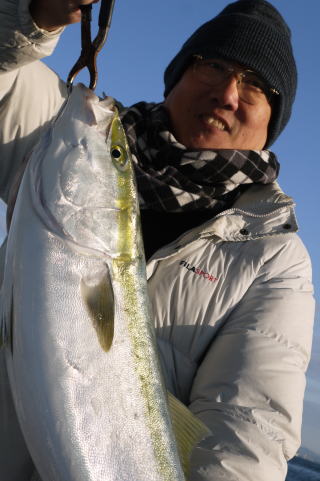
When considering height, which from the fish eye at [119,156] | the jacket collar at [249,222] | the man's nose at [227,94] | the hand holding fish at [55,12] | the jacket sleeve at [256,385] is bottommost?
the jacket sleeve at [256,385]

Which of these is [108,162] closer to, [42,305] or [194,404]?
[42,305]

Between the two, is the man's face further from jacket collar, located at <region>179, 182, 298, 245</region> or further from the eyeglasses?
jacket collar, located at <region>179, 182, 298, 245</region>

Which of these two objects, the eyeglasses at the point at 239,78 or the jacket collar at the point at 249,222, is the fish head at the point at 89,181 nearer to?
the jacket collar at the point at 249,222

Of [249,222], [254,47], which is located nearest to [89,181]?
[249,222]

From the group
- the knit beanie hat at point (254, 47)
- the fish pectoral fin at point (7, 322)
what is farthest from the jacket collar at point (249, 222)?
the fish pectoral fin at point (7, 322)

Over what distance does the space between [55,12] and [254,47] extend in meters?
→ 2.12

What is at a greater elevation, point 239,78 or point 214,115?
point 239,78

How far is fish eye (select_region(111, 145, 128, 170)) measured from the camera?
307 cm

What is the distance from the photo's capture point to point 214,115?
460 centimetres

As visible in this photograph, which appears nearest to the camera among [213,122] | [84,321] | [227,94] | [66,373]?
[66,373]

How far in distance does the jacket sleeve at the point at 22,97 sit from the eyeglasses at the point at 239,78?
1.20m

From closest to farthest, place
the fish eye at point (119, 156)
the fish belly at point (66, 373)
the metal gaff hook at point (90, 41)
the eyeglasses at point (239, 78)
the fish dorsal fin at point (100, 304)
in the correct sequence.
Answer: the fish belly at point (66, 373)
the fish dorsal fin at point (100, 304)
the metal gaff hook at point (90, 41)
the fish eye at point (119, 156)
the eyeglasses at point (239, 78)

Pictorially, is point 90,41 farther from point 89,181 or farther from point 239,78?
point 239,78

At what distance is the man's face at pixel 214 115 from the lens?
459 centimetres
